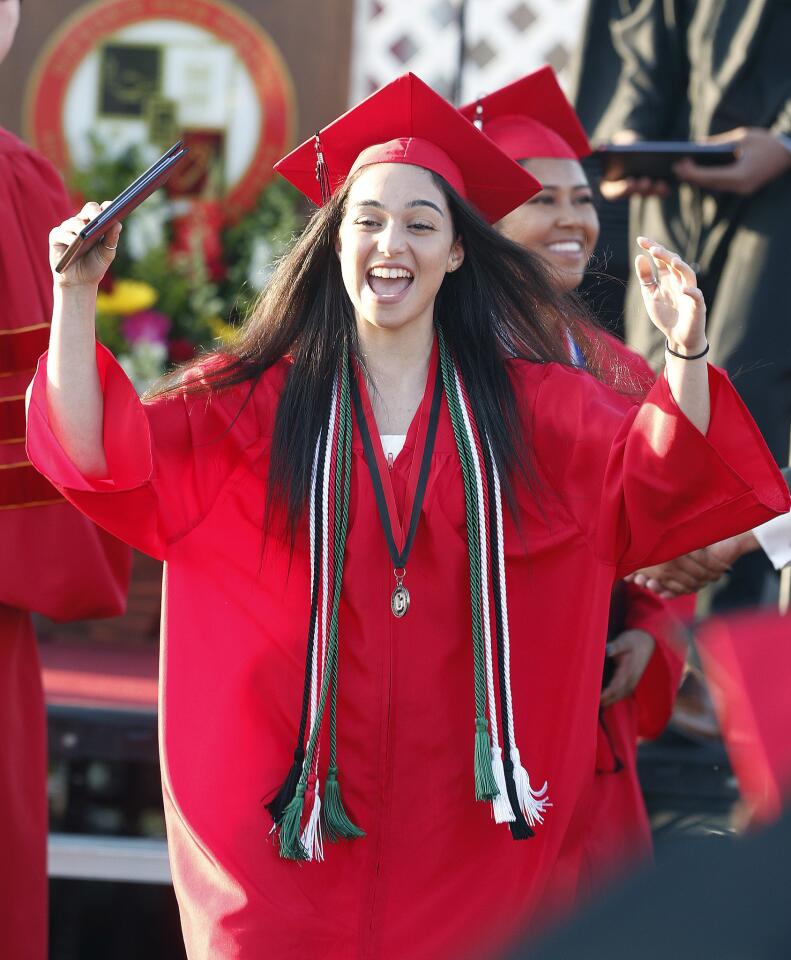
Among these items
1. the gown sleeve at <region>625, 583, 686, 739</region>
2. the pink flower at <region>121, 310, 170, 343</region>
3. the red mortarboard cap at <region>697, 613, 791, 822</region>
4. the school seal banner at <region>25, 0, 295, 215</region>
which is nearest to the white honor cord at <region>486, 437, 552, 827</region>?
the gown sleeve at <region>625, 583, 686, 739</region>

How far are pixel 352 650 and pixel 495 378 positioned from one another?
1.94ft

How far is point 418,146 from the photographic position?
314 centimetres

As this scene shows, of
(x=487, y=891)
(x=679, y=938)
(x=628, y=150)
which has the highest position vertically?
(x=628, y=150)

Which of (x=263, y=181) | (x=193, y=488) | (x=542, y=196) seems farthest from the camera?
(x=263, y=181)

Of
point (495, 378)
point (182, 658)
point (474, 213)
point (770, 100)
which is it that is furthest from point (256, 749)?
point (770, 100)

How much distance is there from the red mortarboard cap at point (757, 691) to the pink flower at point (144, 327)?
3963 mm

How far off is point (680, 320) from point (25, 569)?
5.22 feet

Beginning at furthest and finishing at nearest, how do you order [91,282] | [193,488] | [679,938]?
1. [193,488]
2. [91,282]
3. [679,938]

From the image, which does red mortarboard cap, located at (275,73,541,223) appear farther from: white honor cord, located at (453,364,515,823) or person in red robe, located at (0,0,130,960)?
person in red robe, located at (0,0,130,960)

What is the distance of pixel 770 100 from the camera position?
4.67 meters

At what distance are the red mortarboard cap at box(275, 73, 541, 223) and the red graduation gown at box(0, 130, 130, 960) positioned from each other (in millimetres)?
732

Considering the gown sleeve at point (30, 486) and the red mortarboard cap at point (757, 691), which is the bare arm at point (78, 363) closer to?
the gown sleeve at point (30, 486)

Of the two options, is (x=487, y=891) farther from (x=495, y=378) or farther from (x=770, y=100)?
(x=770, y=100)

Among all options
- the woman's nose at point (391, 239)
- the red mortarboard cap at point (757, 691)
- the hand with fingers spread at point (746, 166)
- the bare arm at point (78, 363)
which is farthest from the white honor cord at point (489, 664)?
the hand with fingers spread at point (746, 166)
